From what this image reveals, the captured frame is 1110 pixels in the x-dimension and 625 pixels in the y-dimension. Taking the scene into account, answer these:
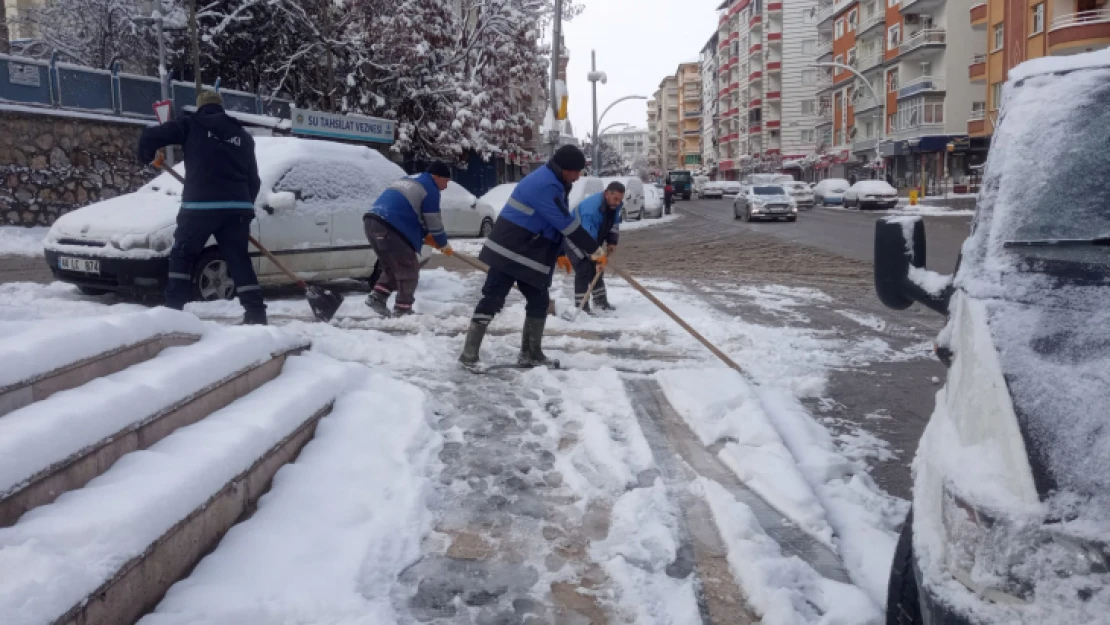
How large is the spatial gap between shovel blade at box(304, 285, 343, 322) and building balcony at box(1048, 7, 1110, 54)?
112ft

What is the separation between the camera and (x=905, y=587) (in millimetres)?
2283

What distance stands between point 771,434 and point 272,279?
5684 millimetres

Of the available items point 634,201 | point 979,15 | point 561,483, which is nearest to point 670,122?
point 979,15

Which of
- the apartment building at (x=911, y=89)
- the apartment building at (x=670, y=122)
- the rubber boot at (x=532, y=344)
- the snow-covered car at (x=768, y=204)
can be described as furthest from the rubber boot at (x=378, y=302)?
the apartment building at (x=670, y=122)

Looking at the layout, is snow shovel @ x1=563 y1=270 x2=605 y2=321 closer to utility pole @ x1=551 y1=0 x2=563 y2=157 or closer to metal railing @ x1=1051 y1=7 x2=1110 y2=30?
utility pole @ x1=551 y1=0 x2=563 y2=157

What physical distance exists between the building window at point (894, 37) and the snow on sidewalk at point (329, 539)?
57.9 m

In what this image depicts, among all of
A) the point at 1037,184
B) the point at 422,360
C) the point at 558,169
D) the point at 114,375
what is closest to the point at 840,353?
the point at 558,169

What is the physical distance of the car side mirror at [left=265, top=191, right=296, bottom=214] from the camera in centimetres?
835

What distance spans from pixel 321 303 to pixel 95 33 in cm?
2677

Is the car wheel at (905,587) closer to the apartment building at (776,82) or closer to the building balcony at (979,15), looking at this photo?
the building balcony at (979,15)

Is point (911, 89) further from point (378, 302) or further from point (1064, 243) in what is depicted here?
point (1064, 243)

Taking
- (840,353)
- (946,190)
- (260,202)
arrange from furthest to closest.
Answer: (946,190) → (260,202) → (840,353)

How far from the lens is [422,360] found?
6230 mm

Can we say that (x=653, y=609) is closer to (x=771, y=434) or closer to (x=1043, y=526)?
(x=1043, y=526)
